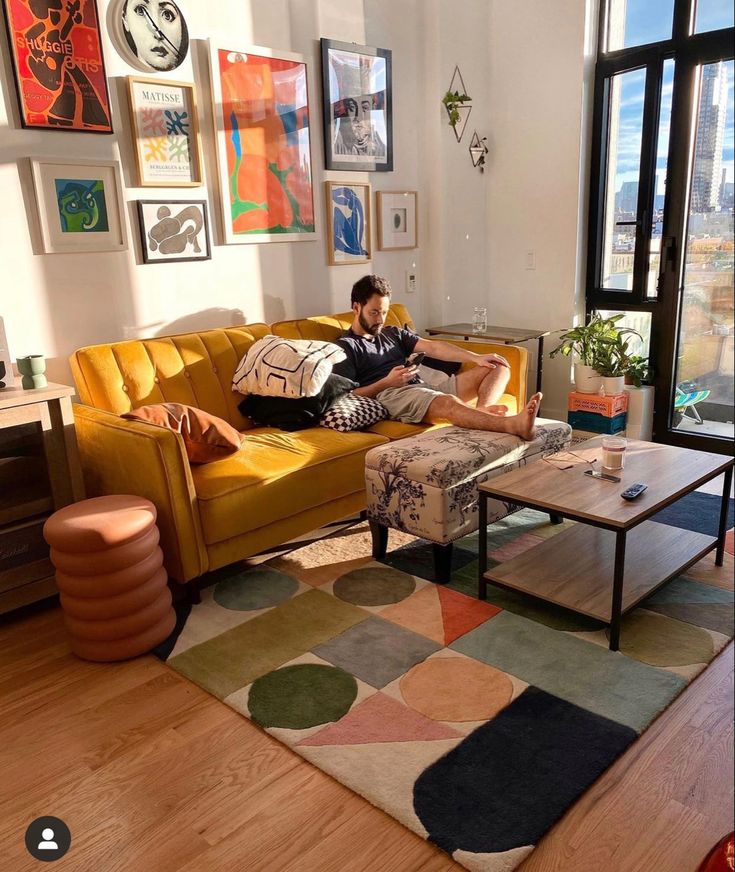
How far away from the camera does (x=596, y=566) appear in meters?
2.46

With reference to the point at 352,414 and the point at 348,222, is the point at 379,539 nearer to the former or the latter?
the point at 352,414

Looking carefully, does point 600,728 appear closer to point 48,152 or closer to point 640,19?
point 48,152

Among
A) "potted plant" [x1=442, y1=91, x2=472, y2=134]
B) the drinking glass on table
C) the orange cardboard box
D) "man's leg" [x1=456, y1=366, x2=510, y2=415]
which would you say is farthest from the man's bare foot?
"potted plant" [x1=442, y1=91, x2=472, y2=134]

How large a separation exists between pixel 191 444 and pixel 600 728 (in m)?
1.57

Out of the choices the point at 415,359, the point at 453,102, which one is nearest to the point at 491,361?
the point at 415,359

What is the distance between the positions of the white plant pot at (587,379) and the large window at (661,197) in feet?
1.10

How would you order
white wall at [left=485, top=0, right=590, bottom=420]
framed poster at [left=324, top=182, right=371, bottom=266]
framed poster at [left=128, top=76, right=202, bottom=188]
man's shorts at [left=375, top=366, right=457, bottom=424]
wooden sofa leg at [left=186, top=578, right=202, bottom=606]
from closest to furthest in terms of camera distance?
wooden sofa leg at [left=186, top=578, right=202, bottom=606], framed poster at [left=128, top=76, right=202, bottom=188], man's shorts at [left=375, top=366, right=457, bottom=424], framed poster at [left=324, top=182, right=371, bottom=266], white wall at [left=485, top=0, right=590, bottom=420]

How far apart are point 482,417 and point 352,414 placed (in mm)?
537

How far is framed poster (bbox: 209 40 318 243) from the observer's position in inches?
129

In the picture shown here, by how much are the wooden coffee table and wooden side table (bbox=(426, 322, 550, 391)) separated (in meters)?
1.36

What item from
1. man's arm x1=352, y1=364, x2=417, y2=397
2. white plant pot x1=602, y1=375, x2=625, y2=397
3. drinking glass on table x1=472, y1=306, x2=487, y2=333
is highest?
drinking glass on table x1=472, y1=306, x2=487, y2=333

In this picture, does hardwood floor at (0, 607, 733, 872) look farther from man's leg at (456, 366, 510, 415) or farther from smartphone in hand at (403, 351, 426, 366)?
smartphone in hand at (403, 351, 426, 366)

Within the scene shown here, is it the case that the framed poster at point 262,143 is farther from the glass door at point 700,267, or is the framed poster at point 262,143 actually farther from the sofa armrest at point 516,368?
the glass door at point 700,267

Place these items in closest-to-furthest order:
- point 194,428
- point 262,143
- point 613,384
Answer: point 194,428
point 262,143
point 613,384
